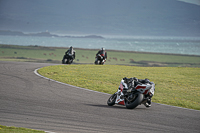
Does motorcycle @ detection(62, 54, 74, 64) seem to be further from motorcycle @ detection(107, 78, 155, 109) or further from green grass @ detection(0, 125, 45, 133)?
green grass @ detection(0, 125, 45, 133)

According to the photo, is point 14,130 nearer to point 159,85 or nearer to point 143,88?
point 143,88

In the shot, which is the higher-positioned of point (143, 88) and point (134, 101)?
point (143, 88)

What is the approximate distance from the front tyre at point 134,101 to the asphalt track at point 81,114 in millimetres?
211

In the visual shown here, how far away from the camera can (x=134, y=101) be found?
11922 millimetres

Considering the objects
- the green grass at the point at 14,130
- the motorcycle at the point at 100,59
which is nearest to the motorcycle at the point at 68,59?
the motorcycle at the point at 100,59

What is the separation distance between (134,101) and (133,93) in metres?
0.30

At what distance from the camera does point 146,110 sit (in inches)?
487

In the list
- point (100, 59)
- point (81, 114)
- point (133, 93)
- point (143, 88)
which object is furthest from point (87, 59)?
point (81, 114)

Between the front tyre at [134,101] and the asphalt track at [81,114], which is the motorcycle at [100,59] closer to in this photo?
the asphalt track at [81,114]

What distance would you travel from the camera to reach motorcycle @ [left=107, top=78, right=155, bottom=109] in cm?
1177

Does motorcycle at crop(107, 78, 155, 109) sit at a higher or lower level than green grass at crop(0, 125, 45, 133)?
higher

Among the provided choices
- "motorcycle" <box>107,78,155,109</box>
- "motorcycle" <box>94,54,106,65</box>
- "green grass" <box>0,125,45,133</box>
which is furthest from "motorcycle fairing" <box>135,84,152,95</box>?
"motorcycle" <box>94,54,106,65</box>

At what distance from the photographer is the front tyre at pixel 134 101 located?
11716 millimetres

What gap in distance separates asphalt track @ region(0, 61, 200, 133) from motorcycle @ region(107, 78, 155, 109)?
0.26 metres
